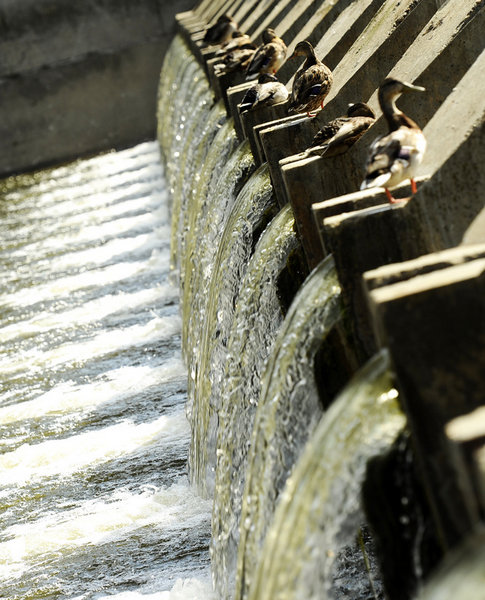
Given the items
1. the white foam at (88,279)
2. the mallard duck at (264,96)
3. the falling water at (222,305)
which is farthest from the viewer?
the white foam at (88,279)

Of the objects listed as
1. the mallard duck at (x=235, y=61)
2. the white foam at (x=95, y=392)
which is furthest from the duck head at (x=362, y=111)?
the mallard duck at (x=235, y=61)

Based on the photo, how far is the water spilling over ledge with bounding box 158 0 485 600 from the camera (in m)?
3.50

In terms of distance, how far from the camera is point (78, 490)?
296 inches

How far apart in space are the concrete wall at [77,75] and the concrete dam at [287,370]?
12262 mm

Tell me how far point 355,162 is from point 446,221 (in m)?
1.49

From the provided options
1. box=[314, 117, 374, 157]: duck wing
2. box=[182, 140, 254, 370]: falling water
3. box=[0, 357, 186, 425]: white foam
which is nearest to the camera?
box=[314, 117, 374, 157]: duck wing

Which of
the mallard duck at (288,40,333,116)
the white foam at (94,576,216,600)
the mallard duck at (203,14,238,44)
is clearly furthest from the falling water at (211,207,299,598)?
the mallard duck at (203,14,238,44)

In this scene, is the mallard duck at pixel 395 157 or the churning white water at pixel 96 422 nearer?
the mallard duck at pixel 395 157

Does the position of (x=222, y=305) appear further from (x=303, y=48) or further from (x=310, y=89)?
(x=303, y=48)

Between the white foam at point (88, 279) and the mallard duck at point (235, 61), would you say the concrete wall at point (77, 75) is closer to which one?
the white foam at point (88, 279)

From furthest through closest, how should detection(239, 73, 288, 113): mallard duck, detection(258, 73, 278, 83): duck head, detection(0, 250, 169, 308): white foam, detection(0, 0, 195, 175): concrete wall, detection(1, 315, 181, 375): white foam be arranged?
detection(0, 0, 195, 175): concrete wall
detection(0, 250, 169, 308): white foam
detection(1, 315, 181, 375): white foam
detection(258, 73, 278, 83): duck head
detection(239, 73, 288, 113): mallard duck

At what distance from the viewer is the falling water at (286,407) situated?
15.4 ft

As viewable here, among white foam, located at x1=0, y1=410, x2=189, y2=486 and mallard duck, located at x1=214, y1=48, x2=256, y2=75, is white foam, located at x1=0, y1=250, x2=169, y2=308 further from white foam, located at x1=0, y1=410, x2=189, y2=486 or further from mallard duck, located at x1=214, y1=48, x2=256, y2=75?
white foam, located at x1=0, y1=410, x2=189, y2=486

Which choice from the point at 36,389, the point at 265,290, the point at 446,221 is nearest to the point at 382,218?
the point at 446,221
